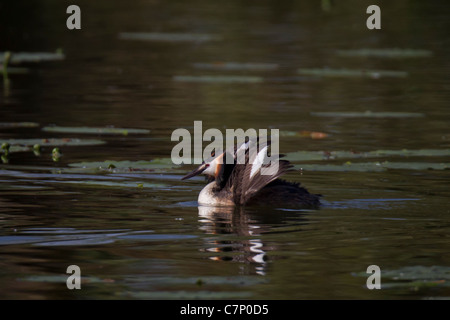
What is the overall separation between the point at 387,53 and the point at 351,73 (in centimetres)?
332

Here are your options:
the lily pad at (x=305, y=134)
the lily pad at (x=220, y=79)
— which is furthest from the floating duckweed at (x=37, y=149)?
the lily pad at (x=220, y=79)

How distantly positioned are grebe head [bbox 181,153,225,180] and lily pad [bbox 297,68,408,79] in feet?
32.0

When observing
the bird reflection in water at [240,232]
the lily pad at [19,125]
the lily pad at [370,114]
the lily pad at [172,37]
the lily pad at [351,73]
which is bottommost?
the bird reflection in water at [240,232]

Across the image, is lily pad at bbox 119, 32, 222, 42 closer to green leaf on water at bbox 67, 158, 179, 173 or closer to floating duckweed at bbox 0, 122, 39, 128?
floating duckweed at bbox 0, 122, 39, 128

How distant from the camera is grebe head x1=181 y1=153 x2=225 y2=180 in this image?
10.3m

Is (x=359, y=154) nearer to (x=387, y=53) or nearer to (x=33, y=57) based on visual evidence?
(x=387, y=53)

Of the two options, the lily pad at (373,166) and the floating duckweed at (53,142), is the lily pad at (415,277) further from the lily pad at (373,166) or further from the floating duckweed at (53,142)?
the floating duckweed at (53,142)

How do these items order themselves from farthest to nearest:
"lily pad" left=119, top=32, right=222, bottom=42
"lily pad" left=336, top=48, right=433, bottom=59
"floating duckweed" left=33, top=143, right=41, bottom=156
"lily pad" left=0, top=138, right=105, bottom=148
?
1. "lily pad" left=119, top=32, right=222, bottom=42
2. "lily pad" left=336, top=48, right=433, bottom=59
3. "lily pad" left=0, top=138, right=105, bottom=148
4. "floating duckweed" left=33, top=143, right=41, bottom=156

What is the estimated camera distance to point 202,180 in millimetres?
11547

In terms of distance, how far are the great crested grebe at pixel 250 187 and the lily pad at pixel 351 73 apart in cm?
986

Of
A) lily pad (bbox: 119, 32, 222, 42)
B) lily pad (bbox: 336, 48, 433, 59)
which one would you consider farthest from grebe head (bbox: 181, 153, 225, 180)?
lily pad (bbox: 119, 32, 222, 42)

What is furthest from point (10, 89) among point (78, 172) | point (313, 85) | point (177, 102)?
point (78, 172)

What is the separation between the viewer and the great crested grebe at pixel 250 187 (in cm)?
967
